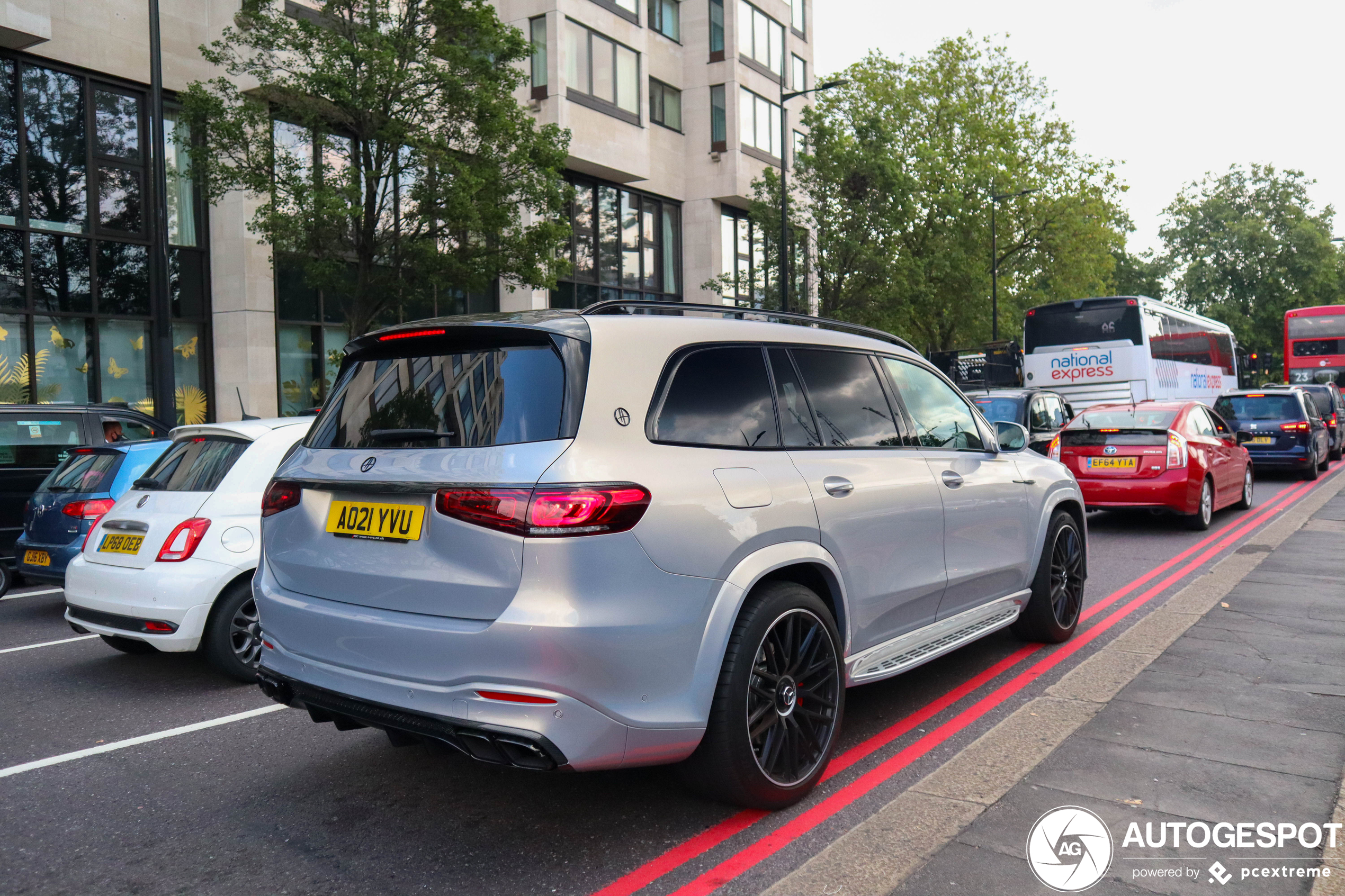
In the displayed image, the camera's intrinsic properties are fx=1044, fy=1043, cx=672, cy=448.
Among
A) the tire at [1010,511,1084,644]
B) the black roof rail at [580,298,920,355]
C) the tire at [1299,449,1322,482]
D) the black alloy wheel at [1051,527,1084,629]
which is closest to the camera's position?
the black roof rail at [580,298,920,355]

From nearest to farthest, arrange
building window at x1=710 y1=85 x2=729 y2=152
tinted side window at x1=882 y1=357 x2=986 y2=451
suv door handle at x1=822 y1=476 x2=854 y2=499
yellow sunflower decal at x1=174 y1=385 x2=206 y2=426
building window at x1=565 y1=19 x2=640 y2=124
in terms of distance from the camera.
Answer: suv door handle at x1=822 y1=476 x2=854 y2=499, tinted side window at x1=882 y1=357 x2=986 y2=451, yellow sunflower decal at x1=174 y1=385 x2=206 y2=426, building window at x1=565 y1=19 x2=640 y2=124, building window at x1=710 y1=85 x2=729 y2=152

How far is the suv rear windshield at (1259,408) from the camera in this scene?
59.6ft

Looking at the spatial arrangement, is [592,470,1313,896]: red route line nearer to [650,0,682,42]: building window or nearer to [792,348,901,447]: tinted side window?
[792,348,901,447]: tinted side window

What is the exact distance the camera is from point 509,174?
15641mm

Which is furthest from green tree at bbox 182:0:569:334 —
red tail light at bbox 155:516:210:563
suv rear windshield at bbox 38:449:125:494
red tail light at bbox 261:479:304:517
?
red tail light at bbox 261:479:304:517

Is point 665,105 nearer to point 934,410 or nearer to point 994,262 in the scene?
point 994,262

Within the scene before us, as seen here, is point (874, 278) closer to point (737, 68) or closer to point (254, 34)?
point (737, 68)

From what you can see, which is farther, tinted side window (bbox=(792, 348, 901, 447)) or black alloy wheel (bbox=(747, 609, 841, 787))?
tinted side window (bbox=(792, 348, 901, 447))

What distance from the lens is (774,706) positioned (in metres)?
3.75

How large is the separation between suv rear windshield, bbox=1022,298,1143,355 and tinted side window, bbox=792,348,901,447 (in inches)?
750

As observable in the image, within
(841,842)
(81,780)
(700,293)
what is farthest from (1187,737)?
(700,293)

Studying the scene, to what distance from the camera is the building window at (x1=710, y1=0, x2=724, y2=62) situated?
103 ft

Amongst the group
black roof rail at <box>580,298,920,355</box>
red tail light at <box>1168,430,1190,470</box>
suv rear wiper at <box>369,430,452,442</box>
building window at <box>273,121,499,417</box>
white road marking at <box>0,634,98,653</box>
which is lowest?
white road marking at <box>0,634,98,653</box>

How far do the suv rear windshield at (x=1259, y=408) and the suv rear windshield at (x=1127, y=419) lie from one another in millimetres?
7053
